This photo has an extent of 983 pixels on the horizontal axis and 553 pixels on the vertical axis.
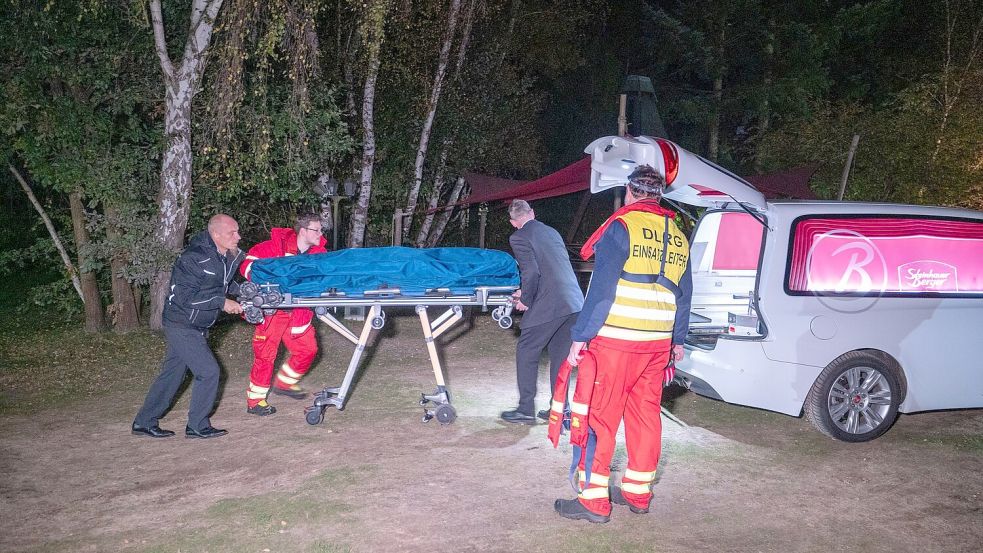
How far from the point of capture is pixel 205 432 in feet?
20.9

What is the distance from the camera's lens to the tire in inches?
249

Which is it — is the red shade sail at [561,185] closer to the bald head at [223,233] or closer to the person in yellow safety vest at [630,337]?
the bald head at [223,233]

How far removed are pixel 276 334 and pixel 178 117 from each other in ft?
13.8

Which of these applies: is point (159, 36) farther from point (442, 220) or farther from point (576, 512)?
point (442, 220)

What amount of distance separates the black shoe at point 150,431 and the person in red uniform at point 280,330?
2.76 ft

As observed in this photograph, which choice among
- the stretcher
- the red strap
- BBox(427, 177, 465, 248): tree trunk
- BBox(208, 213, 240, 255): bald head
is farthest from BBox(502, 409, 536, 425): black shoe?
BBox(427, 177, 465, 248): tree trunk

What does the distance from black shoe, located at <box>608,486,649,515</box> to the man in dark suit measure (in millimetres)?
1696

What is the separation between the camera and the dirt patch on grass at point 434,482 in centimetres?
456

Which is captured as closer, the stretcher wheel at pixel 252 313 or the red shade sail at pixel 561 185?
Result: the stretcher wheel at pixel 252 313

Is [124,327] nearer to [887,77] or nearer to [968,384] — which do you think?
[968,384]

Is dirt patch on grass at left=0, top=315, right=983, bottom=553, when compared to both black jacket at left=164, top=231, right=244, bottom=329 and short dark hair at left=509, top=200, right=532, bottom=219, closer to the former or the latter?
black jacket at left=164, top=231, right=244, bottom=329

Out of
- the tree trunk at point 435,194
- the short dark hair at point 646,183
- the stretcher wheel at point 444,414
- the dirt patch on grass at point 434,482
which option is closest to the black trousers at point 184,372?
the dirt patch on grass at point 434,482

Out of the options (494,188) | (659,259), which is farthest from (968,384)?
(494,188)

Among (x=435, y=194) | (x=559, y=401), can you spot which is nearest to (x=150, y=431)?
(x=559, y=401)
